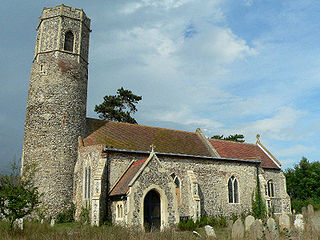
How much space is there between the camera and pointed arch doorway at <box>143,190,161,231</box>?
17620 millimetres

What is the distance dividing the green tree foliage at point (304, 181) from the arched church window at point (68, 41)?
93.4 ft

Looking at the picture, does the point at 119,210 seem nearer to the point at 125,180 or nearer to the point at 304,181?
the point at 125,180

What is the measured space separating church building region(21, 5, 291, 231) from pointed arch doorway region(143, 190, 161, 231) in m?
0.06

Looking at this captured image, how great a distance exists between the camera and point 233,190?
79.7 ft

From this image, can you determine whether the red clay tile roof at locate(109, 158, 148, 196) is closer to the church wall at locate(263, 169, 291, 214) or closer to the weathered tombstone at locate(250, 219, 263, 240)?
the weathered tombstone at locate(250, 219, 263, 240)

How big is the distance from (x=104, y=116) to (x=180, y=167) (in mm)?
20249

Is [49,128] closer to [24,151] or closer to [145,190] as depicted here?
[24,151]

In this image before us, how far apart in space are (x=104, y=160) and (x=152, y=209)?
433cm

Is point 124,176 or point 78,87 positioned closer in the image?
point 124,176

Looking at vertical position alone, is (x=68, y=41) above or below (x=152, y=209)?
above

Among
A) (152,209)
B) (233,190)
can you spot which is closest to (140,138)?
(152,209)

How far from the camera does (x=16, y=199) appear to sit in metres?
13.0

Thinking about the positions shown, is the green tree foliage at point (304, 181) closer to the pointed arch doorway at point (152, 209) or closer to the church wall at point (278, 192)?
the church wall at point (278, 192)

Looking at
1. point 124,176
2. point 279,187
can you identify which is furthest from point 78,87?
point 279,187
